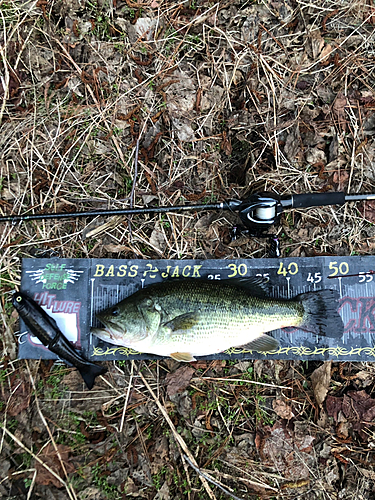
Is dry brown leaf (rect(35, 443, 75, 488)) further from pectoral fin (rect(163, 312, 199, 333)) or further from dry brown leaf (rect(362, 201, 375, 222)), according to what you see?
dry brown leaf (rect(362, 201, 375, 222))

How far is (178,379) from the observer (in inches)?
138

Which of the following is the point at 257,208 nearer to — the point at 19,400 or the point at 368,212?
the point at 368,212

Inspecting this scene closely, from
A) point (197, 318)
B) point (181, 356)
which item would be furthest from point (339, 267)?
point (181, 356)

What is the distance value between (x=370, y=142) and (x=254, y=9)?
194 cm

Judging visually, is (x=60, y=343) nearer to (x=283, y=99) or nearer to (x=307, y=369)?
(x=307, y=369)

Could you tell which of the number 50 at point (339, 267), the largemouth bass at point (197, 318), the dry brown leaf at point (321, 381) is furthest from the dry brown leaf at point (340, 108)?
the dry brown leaf at point (321, 381)

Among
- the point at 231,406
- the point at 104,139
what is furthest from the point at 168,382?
the point at 104,139

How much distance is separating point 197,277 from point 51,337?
1598 millimetres

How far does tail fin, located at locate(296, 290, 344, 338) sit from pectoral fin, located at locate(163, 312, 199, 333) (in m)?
1.07

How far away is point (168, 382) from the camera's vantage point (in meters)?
3.52

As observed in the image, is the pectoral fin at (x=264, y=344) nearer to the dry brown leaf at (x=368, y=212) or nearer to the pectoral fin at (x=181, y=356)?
the pectoral fin at (x=181, y=356)

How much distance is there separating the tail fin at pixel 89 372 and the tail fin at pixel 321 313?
210 cm

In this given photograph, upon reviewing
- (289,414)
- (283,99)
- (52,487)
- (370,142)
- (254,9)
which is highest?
(254,9)

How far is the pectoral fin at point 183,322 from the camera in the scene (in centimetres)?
312
